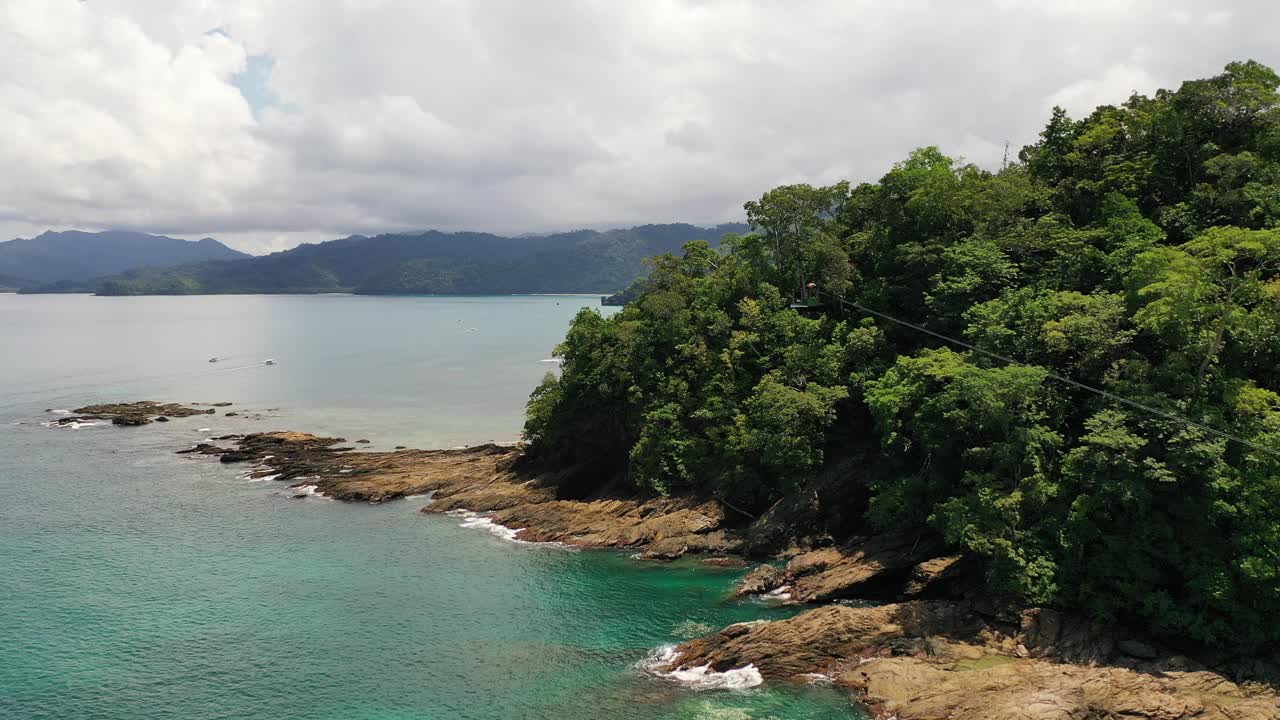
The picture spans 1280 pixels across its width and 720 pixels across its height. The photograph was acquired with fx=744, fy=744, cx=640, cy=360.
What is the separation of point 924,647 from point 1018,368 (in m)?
12.3

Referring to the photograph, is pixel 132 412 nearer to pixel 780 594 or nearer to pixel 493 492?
pixel 493 492

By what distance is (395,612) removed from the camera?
35.6 meters

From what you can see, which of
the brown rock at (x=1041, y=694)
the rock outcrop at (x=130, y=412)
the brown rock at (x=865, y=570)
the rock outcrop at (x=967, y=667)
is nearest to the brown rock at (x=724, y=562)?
the brown rock at (x=865, y=570)

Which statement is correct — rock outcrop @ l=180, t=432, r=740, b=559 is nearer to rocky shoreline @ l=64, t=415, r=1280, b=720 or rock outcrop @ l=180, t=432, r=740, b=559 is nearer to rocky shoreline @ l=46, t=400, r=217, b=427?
rocky shoreline @ l=64, t=415, r=1280, b=720

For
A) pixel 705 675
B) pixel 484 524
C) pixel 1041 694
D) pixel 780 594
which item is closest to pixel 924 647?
pixel 1041 694

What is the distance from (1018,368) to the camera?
3188 cm

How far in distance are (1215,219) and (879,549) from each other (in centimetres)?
2397

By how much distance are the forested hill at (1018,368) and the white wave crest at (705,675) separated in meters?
10.6

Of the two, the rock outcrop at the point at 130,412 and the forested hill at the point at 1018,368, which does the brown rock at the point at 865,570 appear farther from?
the rock outcrop at the point at 130,412

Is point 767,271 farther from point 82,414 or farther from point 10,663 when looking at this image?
point 82,414

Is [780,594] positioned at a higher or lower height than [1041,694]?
lower

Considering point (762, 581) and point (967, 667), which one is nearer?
point (967, 667)

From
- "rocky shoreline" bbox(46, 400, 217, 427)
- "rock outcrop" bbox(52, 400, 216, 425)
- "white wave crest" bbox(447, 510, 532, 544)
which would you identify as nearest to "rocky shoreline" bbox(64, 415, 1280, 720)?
"white wave crest" bbox(447, 510, 532, 544)

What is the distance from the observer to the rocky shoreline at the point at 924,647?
24.9 meters
